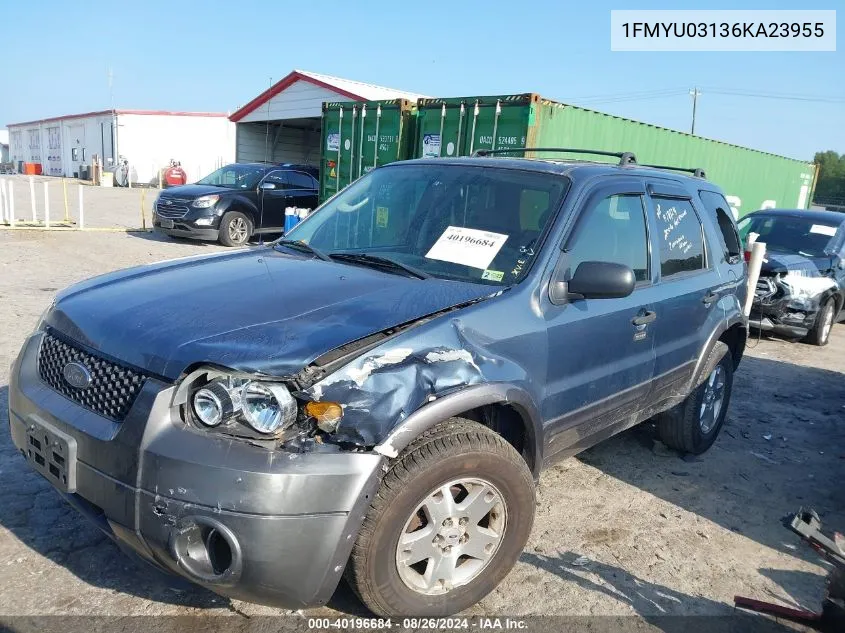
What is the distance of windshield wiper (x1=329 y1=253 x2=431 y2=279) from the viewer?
3016 mm

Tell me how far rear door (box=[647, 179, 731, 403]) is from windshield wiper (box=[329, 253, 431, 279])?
144 centimetres

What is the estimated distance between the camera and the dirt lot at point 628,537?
272cm

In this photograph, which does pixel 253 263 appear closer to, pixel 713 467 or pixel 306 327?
pixel 306 327

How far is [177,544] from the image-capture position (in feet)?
6.84

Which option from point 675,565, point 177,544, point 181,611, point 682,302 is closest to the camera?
point 177,544

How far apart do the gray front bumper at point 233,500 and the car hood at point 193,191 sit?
1171cm

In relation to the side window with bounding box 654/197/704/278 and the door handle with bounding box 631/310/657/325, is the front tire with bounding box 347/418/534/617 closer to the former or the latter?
the door handle with bounding box 631/310/657/325

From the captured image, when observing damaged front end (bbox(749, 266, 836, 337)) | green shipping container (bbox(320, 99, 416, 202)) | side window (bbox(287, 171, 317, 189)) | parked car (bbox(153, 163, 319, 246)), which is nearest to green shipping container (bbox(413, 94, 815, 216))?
green shipping container (bbox(320, 99, 416, 202))

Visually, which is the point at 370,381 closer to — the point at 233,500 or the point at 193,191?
the point at 233,500

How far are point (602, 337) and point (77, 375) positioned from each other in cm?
228

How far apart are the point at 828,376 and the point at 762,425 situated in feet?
7.42

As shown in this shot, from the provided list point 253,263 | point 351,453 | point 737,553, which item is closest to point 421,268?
point 253,263

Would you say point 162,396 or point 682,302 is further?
point 682,302

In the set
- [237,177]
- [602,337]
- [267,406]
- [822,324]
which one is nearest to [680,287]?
[602,337]
